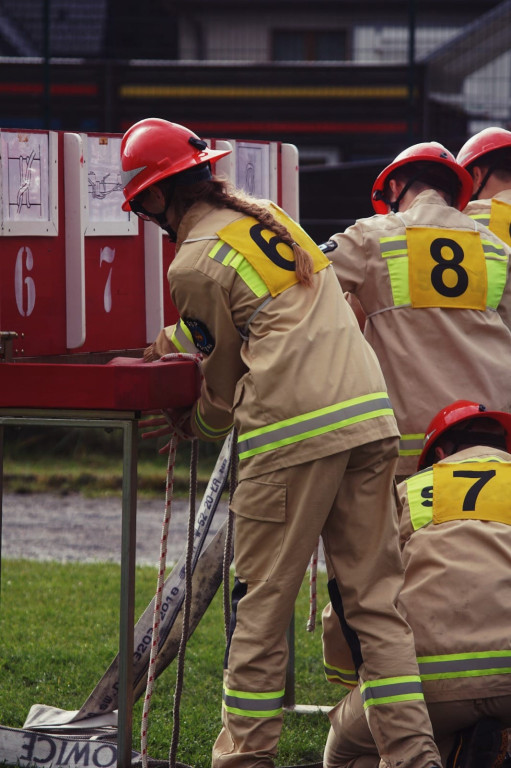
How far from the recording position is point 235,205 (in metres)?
3.47

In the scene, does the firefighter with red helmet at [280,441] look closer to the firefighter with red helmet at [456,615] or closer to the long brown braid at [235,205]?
the long brown braid at [235,205]

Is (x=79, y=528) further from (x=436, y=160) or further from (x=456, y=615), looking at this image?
(x=456, y=615)

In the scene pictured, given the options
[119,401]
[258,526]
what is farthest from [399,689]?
[119,401]

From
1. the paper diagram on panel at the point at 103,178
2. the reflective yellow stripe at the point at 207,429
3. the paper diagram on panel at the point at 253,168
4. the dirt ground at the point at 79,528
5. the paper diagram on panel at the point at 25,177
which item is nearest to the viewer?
the reflective yellow stripe at the point at 207,429

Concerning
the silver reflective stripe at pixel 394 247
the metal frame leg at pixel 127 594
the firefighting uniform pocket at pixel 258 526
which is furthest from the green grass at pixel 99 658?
the silver reflective stripe at pixel 394 247

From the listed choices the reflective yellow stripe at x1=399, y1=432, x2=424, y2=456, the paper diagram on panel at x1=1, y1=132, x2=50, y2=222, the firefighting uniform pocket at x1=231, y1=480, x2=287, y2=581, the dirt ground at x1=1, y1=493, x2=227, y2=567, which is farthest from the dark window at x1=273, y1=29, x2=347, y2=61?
the firefighting uniform pocket at x1=231, y1=480, x2=287, y2=581

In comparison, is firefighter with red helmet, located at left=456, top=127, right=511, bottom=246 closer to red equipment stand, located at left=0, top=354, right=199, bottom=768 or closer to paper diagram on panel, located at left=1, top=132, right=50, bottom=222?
paper diagram on panel, located at left=1, top=132, right=50, bottom=222

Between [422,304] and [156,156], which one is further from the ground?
[156,156]

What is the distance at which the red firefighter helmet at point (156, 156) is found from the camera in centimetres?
343

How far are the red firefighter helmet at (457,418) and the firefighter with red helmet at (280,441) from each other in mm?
545

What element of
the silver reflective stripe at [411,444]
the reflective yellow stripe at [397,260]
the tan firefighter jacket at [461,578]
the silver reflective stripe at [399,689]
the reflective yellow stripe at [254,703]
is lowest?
the reflective yellow stripe at [254,703]

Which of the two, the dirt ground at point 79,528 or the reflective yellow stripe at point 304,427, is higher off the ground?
the reflective yellow stripe at point 304,427

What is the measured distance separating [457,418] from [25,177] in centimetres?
161

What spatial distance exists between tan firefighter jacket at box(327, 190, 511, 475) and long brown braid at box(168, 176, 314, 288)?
827 millimetres
